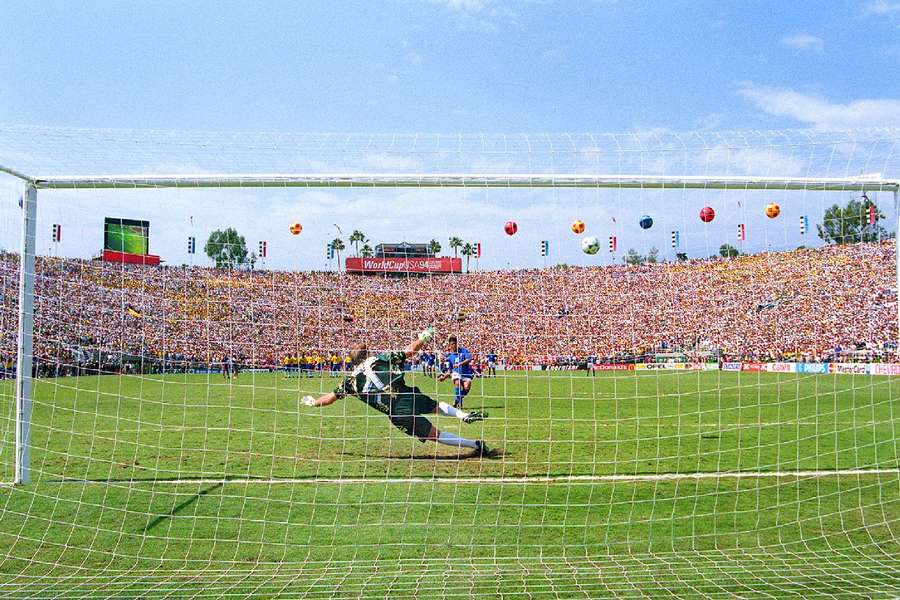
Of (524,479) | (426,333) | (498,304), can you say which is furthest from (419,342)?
(524,479)

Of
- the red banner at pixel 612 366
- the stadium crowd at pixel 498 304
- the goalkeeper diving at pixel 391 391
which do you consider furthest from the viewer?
the red banner at pixel 612 366

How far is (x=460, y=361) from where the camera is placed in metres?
12.0

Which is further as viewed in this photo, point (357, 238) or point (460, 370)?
point (460, 370)

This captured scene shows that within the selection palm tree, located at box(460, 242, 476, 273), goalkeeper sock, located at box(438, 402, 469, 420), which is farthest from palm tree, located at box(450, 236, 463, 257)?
goalkeeper sock, located at box(438, 402, 469, 420)

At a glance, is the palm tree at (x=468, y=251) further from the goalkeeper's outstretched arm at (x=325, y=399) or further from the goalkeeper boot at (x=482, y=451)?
the goalkeeper boot at (x=482, y=451)

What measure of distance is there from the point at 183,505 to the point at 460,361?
579 cm

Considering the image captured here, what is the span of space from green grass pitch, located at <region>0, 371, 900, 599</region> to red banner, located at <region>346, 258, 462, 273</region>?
1.49 m

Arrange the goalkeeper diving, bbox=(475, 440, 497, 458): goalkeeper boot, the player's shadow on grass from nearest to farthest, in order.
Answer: the player's shadow on grass → the goalkeeper diving → bbox=(475, 440, 497, 458): goalkeeper boot

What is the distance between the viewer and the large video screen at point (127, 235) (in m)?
7.34

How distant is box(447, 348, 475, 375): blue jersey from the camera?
11641 millimetres

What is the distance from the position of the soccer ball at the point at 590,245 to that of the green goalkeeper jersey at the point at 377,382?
273 cm

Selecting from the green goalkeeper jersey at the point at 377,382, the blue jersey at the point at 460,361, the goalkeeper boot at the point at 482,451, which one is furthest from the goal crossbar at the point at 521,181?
the blue jersey at the point at 460,361

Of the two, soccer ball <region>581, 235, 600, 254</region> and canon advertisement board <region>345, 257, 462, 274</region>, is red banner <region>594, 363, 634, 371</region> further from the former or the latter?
canon advertisement board <region>345, 257, 462, 274</region>

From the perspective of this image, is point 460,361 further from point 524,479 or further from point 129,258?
point 129,258
